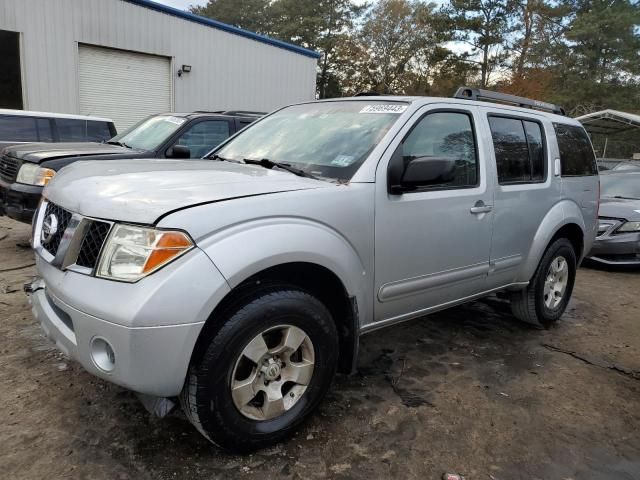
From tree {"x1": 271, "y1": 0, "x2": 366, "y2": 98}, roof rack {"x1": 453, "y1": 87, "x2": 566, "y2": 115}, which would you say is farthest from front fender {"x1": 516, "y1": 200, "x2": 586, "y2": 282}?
tree {"x1": 271, "y1": 0, "x2": 366, "y2": 98}

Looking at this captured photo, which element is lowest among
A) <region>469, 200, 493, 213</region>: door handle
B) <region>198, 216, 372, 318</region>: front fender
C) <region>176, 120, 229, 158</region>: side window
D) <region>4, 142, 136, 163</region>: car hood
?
<region>198, 216, 372, 318</region>: front fender

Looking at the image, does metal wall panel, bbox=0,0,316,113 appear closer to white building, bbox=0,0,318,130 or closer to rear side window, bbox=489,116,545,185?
white building, bbox=0,0,318,130

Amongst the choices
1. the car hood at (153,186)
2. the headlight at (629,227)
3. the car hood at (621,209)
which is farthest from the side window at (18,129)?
the headlight at (629,227)

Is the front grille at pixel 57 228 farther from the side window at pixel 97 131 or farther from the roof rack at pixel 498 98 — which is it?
the side window at pixel 97 131

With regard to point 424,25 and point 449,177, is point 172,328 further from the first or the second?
point 424,25

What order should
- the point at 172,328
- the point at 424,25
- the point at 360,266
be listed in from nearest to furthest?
the point at 172,328 < the point at 360,266 < the point at 424,25

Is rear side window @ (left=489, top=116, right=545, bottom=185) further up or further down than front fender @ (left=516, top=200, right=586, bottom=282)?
further up

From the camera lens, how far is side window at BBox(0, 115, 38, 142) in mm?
7562

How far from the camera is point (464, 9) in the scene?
31.2 meters

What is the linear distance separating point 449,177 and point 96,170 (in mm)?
1927

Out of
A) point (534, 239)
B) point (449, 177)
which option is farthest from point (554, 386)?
point (449, 177)

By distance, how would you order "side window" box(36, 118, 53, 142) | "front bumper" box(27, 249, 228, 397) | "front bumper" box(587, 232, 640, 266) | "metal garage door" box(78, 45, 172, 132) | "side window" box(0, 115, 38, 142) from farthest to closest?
1. "metal garage door" box(78, 45, 172, 132)
2. "side window" box(36, 118, 53, 142)
3. "side window" box(0, 115, 38, 142)
4. "front bumper" box(587, 232, 640, 266)
5. "front bumper" box(27, 249, 228, 397)

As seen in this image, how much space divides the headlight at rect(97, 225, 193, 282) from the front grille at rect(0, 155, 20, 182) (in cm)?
450

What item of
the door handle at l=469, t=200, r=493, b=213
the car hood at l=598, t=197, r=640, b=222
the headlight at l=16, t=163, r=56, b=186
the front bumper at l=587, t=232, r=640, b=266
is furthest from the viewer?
the car hood at l=598, t=197, r=640, b=222
